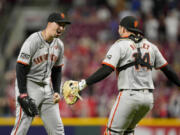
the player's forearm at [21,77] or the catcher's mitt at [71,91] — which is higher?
the player's forearm at [21,77]

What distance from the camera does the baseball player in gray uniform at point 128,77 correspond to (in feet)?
17.0

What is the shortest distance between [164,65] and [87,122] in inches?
110

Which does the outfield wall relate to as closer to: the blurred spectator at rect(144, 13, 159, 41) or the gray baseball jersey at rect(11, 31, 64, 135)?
the gray baseball jersey at rect(11, 31, 64, 135)

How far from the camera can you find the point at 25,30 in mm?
13859

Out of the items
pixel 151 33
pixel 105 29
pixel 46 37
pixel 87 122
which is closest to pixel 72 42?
pixel 105 29

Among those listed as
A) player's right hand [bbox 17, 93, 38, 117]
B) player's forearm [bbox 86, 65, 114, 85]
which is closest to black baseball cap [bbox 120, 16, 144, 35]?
player's forearm [bbox 86, 65, 114, 85]

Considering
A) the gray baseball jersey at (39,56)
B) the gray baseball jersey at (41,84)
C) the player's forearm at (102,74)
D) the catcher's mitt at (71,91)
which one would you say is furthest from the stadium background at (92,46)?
the player's forearm at (102,74)

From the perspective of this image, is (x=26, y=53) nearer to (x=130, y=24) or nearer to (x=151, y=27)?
(x=130, y=24)

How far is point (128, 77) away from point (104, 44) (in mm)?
6087

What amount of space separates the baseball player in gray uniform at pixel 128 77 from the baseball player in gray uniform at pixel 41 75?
2.40ft

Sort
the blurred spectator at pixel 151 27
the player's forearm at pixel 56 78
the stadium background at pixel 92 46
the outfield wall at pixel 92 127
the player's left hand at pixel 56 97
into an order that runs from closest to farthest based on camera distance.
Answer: the player's left hand at pixel 56 97 → the player's forearm at pixel 56 78 → the outfield wall at pixel 92 127 → the stadium background at pixel 92 46 → the blurred spectator at pixel 151 27

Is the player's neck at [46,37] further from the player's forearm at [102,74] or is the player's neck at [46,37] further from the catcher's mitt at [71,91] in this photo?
the player's forearm at [102,74]

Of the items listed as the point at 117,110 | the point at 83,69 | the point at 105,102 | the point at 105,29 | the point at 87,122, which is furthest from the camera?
the point at 105,29

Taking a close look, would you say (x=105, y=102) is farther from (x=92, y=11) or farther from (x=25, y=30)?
(x=25, y=30)
